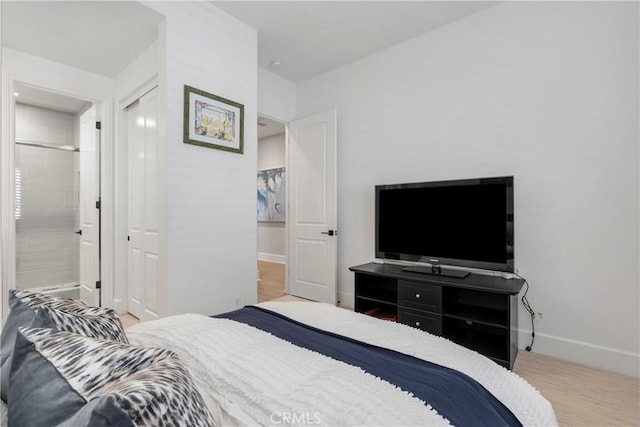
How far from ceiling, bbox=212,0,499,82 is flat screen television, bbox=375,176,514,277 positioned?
1.56 meters

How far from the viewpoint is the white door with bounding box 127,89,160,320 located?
2887 mm

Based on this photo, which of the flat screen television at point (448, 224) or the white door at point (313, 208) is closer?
the flat screen television at point (448, 224)

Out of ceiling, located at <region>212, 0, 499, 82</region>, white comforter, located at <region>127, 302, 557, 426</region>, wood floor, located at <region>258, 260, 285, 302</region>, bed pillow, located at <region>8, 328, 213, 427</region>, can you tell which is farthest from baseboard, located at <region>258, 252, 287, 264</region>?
bed pillow, located at <region>8, 328, 213, 427</region>

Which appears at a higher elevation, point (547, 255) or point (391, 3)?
point (391, 3)

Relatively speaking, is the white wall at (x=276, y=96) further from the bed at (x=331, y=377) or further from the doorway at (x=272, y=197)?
the bed at (x=331, y=377)

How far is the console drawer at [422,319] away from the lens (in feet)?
8.25

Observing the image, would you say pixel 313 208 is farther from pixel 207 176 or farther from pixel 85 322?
pixel 85 322

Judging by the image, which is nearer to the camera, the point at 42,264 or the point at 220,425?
the point at 220,425

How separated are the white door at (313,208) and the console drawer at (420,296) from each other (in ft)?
3.68

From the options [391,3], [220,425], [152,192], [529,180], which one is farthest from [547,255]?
[152,192]

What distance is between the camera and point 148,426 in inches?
17.8

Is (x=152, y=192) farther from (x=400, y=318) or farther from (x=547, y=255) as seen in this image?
(x=547, y=255)

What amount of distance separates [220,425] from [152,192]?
266 centimetres

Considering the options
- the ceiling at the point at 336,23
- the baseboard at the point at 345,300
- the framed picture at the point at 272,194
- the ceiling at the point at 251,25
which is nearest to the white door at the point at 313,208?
the baseboard at the point at 345,300
